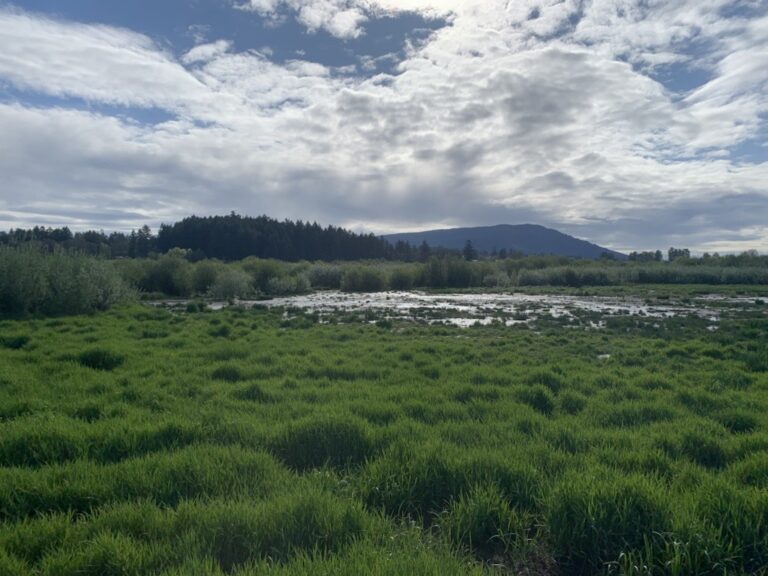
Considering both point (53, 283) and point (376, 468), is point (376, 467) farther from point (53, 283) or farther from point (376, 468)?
point (53, 283)

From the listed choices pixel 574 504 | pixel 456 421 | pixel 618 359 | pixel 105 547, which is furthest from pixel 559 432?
pixel 618 359

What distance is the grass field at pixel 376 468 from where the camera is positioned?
3566 millimetres

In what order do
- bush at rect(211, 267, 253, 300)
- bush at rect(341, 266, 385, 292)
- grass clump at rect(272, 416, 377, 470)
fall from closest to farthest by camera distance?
grass clump at rect(272, 416, 377, 470)
bush at rect(211, 267, 253, 300)
bush at rect(341, 266, 385, 292)

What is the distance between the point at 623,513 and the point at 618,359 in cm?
960

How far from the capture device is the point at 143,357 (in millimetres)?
11766

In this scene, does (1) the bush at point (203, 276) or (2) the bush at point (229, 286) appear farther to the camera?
(1) the bush at point (203, 276)

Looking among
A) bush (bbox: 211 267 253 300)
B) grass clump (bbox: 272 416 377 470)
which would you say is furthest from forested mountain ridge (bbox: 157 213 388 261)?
grass clump (bbox: 272 416 377 470)

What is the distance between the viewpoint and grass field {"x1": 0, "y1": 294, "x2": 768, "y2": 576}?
3566 millimetres

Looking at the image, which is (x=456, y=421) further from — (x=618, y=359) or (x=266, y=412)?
(x=618, y=359)

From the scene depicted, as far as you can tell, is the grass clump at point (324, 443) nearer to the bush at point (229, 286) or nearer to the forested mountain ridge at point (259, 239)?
the bush at point (229, 286)

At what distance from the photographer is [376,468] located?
495cm

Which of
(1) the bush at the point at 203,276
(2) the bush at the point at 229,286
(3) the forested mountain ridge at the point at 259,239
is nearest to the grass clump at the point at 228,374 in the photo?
(2) the bush at the point at 229,286

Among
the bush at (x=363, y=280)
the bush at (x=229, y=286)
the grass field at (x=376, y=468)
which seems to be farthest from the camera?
the bush at (x=363, y=280)

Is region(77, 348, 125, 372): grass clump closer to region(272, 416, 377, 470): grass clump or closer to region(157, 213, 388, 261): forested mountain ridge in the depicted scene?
region(272, 416, 377, 470): grass clump
